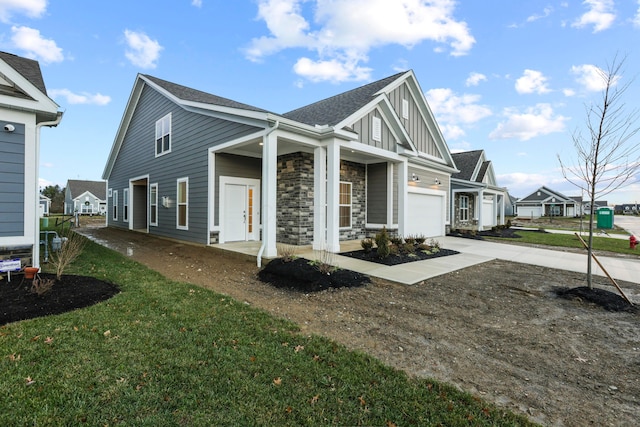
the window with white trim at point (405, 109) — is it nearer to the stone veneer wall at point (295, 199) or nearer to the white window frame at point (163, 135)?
the stone veneer wall at point (295, 199)

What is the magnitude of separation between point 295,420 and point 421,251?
25.4 feet

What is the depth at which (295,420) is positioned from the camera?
2.03 metres

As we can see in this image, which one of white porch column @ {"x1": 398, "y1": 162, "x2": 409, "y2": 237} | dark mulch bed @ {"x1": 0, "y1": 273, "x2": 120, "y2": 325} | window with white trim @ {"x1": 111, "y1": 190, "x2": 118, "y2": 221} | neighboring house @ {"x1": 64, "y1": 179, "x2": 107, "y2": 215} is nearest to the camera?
dark mulch bed @ {"x1": 0, "y1": 273, "x2": 120, "y2": 325}

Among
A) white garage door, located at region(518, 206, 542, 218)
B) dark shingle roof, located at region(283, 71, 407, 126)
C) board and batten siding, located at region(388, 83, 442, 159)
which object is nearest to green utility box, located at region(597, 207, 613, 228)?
board and batten siding, located at region(388, 83, 442, 159)

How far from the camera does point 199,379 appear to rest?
2453 mm

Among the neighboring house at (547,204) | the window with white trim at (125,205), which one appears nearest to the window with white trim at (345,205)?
the window with white trim at (125,205)

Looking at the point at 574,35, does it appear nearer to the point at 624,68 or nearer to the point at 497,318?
the point at 624,68

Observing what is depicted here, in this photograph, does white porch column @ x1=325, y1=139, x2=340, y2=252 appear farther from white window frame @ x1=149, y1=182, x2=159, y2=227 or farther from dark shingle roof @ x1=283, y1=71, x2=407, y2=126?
white window frame @ x1=149, y1=182, x2=159, y2=227

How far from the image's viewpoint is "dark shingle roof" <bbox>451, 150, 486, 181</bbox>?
19547 mm

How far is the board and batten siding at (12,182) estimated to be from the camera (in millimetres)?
5266

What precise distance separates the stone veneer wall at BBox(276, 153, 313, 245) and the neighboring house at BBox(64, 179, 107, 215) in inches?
1827

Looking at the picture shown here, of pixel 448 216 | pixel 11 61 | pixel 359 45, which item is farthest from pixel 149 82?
pixel 448 216

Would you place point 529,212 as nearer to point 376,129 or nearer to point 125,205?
point 376,129

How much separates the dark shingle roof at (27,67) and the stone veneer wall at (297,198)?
237 inches
